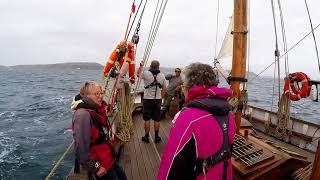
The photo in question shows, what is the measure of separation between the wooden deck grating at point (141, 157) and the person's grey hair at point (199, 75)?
307 cm

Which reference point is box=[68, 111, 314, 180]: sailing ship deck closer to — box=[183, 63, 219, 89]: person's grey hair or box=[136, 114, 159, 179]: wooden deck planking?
box=[136, 114, 159, 179]: wooden deck planking

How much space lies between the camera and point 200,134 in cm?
177

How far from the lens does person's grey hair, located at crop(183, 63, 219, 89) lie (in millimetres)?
1935

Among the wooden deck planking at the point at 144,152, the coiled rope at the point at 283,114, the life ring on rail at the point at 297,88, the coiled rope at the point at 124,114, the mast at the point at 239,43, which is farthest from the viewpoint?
the coiled rope at the point at 283,114

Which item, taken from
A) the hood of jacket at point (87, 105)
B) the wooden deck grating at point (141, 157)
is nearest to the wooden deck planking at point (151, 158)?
the wooden deck grating at point (141, 157)

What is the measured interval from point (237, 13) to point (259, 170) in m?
2.09

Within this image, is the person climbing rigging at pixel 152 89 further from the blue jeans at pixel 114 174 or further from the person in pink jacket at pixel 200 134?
the person in pink jacket at pixel 200 134

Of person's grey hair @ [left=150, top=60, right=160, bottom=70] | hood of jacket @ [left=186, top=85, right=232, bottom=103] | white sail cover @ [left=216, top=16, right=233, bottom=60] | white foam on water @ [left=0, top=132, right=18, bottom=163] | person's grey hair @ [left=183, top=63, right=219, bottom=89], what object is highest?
white sail cover @ [left=216, top=16, right=233, bottom=60]

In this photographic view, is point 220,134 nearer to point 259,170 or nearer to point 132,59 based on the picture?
point 259,170

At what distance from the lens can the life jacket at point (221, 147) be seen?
72.5 inches

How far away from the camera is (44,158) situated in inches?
352

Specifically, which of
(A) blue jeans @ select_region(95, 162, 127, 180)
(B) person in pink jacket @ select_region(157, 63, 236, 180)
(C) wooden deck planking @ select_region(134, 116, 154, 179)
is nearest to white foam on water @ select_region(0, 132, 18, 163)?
(C) wooden deck planking @ select_region(134, 116, 154, 179)

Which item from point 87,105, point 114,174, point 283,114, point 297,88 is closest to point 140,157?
point 114,174

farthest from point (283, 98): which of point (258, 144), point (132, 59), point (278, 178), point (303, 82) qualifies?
point (132, 59)
